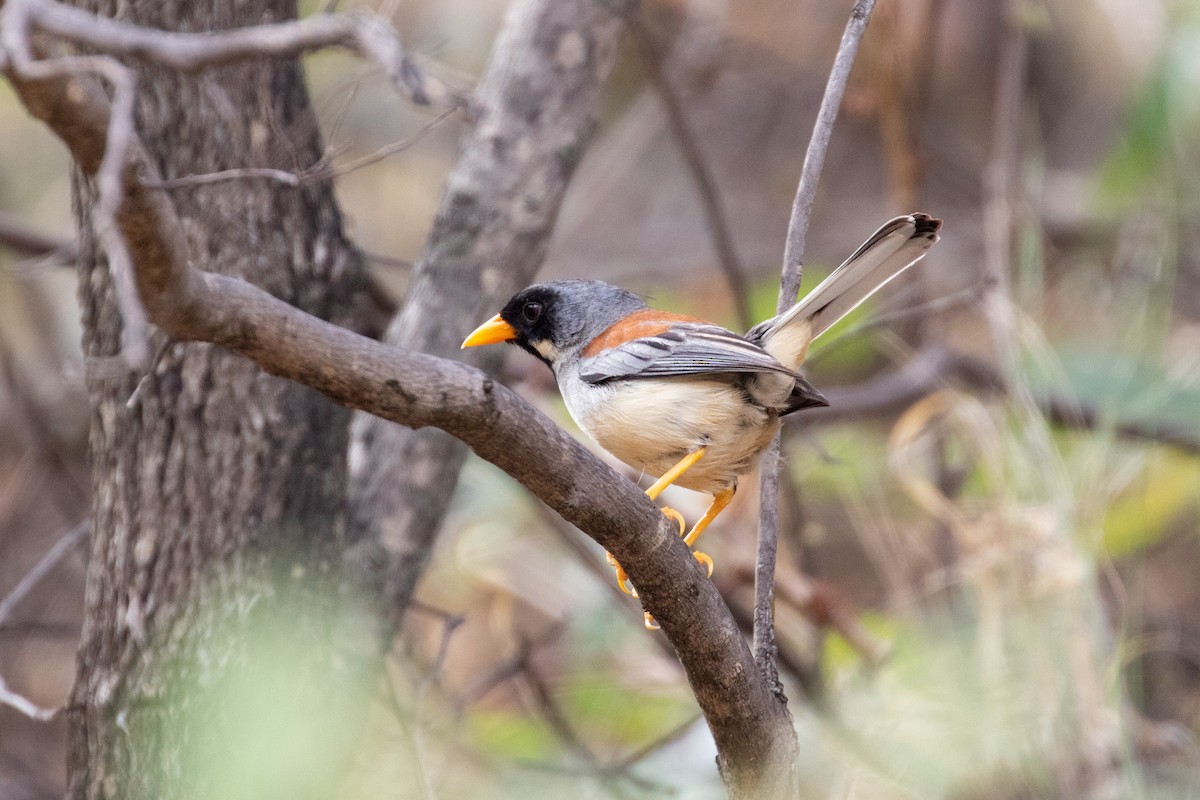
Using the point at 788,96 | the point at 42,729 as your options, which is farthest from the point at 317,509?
the point at 788,96

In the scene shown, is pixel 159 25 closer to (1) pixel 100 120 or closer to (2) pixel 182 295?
(1) pixel 100 120

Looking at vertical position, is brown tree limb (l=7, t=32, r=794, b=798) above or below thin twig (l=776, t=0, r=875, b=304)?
below

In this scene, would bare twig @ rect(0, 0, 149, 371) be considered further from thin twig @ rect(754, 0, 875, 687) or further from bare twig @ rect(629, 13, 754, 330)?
bare twig @ rect(629, 13, 754, 330)

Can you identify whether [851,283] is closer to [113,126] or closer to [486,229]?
[486,229]

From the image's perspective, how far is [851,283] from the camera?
2893 millimetres

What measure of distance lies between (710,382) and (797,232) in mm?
461

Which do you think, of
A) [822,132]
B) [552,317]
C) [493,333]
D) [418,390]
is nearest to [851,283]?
[822,132]

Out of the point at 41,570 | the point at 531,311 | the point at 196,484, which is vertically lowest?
the point at 41,570

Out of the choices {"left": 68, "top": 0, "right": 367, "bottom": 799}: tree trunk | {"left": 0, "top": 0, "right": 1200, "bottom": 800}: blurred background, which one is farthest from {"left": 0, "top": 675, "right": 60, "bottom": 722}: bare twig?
{"left": 0, "top": 0, "right": 1200, "bottom": 800}: blurred background

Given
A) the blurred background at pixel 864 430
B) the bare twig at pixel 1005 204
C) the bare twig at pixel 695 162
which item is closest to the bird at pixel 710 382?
the blurred background at pixel 864 430

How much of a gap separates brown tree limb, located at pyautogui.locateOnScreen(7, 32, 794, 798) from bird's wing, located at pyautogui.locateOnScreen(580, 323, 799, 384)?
58cm

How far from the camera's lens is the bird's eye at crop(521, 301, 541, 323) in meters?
3.54

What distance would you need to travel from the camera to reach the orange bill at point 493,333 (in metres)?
3.51

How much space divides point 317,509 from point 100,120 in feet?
5.96
